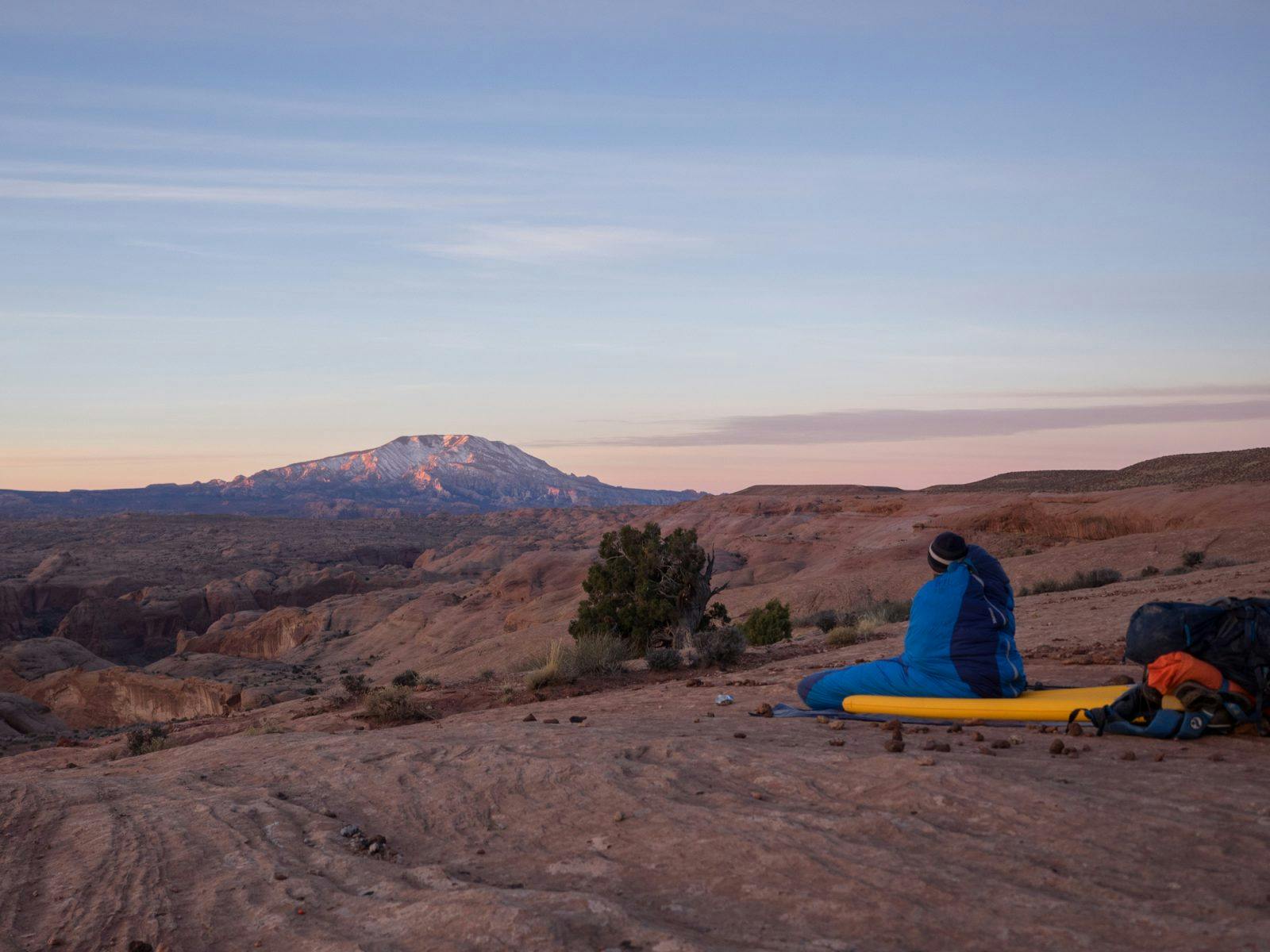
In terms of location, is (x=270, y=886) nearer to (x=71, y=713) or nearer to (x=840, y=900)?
(x=840, y=900)

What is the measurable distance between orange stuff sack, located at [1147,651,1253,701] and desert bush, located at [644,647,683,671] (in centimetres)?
815

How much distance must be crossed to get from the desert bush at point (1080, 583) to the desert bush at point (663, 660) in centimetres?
1113

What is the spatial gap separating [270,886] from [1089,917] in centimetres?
355

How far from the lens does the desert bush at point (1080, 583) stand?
69.8ft

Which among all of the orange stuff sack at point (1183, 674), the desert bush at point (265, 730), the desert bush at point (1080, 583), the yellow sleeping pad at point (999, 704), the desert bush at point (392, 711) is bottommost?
the desert bush at point (265, 730)

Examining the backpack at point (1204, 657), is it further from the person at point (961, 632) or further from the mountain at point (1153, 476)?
the mountain at point (1153, 476)

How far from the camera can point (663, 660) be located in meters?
13.6

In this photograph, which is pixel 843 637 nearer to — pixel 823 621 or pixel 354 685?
pixel 823 621

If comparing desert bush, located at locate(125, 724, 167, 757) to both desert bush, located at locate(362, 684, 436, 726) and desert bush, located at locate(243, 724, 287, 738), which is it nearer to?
desert bush, located at locate(243, 724, 287, 738)

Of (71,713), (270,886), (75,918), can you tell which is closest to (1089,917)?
(270,886)

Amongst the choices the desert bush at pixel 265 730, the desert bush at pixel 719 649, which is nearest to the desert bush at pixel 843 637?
the desert bush at pixel 719 649

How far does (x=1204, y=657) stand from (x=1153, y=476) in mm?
53756

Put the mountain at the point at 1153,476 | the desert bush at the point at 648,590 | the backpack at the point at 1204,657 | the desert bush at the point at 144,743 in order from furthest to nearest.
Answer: the mountain at the point at 1153,476
the desert bush at the point at 648,590
the desert bush at the point at 144,743
the backpack at the point at 1204,657

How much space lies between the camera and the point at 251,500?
184 meters
